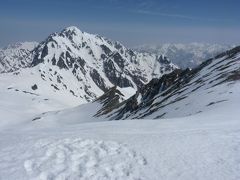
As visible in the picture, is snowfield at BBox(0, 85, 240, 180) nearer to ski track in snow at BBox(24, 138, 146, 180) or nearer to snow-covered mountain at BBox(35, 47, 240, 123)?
ski track in snow at BBox(24, 138, 146, 180)

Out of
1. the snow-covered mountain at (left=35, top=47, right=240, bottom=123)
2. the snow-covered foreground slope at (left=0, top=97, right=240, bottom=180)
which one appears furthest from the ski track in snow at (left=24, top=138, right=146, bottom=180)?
the snow-covered mountain at (left=35, top=47, right=240, bottom=123)

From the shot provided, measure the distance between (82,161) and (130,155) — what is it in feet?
7.38

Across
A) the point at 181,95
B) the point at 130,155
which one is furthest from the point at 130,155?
the point at 181,95

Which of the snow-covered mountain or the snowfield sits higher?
the snow-covered mountain

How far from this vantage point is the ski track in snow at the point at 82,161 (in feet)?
46.2

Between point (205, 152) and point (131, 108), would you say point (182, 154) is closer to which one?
point (205, 152)

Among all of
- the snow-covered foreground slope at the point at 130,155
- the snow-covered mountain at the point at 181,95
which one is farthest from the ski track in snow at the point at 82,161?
the snow-covered mountain at the point at 181,95

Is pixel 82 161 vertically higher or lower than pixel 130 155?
higher

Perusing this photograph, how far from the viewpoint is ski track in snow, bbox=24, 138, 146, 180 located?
46.2 ft

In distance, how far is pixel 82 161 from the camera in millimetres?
15555

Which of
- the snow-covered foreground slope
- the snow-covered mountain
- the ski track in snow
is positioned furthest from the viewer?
the snow-covered mountain

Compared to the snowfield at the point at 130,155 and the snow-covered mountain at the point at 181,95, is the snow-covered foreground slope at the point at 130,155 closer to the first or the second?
the snowfield at the point at 130,155

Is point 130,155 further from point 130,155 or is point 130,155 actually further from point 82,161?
point 82,161

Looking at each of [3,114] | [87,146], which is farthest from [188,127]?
[3,114]
